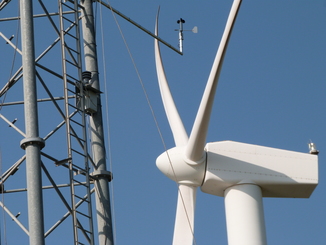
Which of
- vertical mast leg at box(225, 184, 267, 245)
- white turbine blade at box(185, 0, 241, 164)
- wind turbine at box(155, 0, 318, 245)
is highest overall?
white turbine blade at box(185, 0, 241, 164)

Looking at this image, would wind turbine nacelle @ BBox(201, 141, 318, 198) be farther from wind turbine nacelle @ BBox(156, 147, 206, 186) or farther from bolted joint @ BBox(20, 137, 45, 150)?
bolted joint @ BBox(20, 137, 45, 150)

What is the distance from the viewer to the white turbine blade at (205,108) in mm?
19391

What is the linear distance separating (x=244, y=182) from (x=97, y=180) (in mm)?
4445

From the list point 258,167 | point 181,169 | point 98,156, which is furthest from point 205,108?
point 98,156

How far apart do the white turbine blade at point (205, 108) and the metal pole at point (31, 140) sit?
15.5 feet

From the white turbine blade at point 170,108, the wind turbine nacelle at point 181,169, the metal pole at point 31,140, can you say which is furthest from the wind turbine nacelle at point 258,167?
the metal pole at point 31,140

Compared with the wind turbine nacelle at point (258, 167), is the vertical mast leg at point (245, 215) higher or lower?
lower

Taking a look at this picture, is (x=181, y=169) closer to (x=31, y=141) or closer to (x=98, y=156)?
(x=98, y=156)

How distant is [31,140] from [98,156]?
133 inches

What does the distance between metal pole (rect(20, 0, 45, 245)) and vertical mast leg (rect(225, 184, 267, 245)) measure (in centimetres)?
661

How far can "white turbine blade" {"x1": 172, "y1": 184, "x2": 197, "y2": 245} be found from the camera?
69.9ft

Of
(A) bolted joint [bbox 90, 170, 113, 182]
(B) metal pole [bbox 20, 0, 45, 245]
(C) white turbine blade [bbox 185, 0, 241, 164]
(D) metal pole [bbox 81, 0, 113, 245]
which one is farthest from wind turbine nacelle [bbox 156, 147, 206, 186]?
(B) metal pole [bbox 20, 0, 45, 245]

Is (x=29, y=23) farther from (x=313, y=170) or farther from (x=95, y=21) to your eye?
(x=313, y=170)

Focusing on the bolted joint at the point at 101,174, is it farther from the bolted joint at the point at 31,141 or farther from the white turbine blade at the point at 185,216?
the white turbine blade at the point at 185,216
